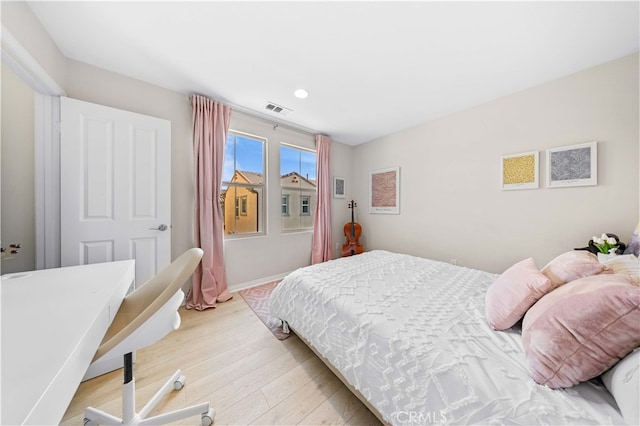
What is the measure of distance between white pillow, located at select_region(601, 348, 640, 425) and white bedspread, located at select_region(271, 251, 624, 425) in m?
0.06

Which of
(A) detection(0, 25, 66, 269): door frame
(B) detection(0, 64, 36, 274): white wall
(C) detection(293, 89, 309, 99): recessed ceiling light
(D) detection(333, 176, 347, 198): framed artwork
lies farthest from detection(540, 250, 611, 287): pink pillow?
(B) detection(0, 64, 36, 274): white wall

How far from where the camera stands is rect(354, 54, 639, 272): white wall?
5.79 ft

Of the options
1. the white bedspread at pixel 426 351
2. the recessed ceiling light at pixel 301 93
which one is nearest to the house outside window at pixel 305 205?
the recessed ceiling light at pixel 301 93

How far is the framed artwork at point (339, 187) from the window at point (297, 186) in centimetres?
49

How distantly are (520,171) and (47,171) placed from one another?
14.5 feet

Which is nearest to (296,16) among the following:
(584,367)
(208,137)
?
(208,137)

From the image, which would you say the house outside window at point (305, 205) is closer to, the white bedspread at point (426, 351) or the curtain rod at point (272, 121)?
the curtain rod at point (272, 121)

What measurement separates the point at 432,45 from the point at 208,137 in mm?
2391

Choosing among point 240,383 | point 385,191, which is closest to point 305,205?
point 385,191

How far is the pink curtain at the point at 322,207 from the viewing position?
353 cm

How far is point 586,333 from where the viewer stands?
2.22 feet

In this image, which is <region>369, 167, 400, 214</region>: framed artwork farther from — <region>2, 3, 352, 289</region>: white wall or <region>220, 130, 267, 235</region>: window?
<region>220, 130, 267, 235</region>: window

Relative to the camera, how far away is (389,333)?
102 cm

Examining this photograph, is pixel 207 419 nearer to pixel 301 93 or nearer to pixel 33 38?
pixel 33 38
